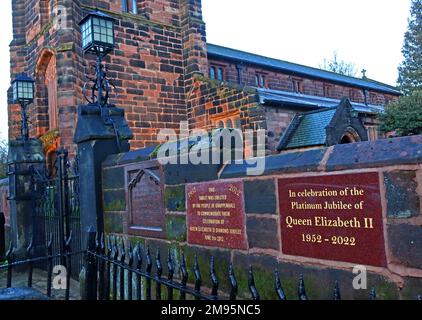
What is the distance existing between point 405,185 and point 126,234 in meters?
3.75

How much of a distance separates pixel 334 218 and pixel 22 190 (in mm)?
7994

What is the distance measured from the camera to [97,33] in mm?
6387

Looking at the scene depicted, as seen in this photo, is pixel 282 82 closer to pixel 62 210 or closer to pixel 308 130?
pixel 308 130

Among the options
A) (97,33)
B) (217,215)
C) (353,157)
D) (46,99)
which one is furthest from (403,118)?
(353,157)

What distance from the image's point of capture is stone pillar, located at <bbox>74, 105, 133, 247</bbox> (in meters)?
5.50

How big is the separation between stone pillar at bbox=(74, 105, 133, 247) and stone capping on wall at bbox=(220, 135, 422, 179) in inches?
126

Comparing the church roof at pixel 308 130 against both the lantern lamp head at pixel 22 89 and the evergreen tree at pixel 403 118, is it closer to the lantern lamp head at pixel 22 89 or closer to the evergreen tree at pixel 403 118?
the evergreen tree at pixel 403 118

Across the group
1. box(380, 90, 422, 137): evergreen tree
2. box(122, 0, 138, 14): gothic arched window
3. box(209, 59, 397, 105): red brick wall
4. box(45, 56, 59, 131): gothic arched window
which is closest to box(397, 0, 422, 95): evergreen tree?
box(209, 59, 397, 105): red brick wall

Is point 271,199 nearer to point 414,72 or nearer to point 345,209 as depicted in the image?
point 345,209

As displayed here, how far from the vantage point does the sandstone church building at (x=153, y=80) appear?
1212 cm

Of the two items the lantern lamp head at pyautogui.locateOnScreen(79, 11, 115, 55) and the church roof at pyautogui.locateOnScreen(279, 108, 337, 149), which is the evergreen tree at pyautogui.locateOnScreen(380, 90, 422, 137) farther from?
the lantern lamp head at pyautogui.locateOnScreen(79, 11, 115, 55)

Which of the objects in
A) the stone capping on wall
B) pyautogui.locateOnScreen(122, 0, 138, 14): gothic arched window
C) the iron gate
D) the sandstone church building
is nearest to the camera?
the stone capping on wall

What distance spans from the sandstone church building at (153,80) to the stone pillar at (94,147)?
6.06 m

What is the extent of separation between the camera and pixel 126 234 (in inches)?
198
